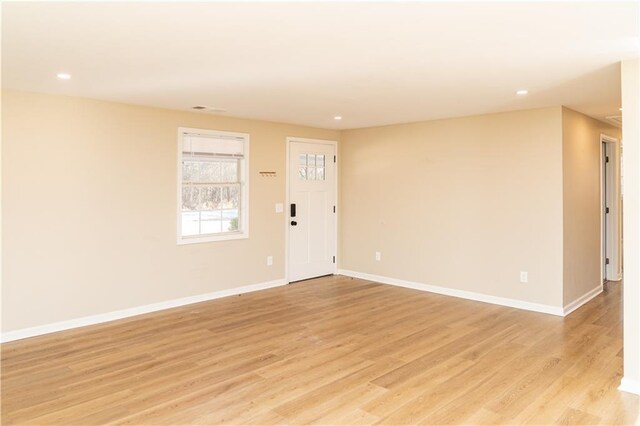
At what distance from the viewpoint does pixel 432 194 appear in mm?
5980

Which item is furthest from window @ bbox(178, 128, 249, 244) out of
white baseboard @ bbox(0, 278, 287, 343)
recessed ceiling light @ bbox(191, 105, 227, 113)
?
white baseboard @ bbox(0, 278, 287, 343)

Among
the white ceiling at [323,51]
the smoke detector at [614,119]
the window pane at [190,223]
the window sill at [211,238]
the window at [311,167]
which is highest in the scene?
the smoke detector at [614,119]

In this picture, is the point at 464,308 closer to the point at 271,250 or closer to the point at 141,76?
the point at 271,250

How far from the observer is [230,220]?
19.2ft

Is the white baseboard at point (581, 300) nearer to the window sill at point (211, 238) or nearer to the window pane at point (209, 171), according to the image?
the window sill at point (211, 238)

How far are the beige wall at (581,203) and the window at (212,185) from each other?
379cm

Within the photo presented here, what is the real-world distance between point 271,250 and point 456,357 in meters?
3.18

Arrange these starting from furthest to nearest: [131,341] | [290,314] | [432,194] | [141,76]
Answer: [432,194] → [290,314] → [131,341] → [141,76]

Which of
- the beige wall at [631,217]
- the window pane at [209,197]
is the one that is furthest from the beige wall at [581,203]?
the window pane at [209,197]

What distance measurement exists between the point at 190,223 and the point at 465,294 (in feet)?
11.5

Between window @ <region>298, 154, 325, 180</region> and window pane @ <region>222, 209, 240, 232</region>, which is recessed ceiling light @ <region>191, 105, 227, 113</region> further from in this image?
window @ <region>298, 154, 325, 180</region>

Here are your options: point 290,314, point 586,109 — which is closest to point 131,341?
point 290,314

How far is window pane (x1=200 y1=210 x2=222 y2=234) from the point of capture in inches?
219

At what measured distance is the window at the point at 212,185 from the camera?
211 inches
